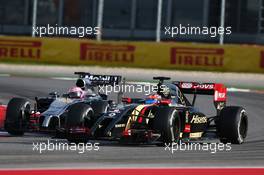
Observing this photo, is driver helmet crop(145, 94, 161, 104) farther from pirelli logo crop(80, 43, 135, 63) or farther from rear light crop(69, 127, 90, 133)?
pirelli logo crop(80, 43, 135, 63)

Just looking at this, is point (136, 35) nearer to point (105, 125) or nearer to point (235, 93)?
point (235, 93)

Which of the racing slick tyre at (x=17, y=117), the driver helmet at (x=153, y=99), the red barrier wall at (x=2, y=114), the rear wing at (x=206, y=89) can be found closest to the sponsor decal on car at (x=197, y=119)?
the driver helmet at (x=153, y=99)

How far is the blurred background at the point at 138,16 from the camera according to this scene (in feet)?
140

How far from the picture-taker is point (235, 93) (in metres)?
26.6

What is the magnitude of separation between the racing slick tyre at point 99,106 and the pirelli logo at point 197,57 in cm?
1656

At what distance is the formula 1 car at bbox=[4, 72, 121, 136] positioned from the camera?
1473 centimetres

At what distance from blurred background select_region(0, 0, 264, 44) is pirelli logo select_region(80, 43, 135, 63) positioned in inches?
396

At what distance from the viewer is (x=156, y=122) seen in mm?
13477

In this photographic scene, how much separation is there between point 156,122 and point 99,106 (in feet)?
7.32

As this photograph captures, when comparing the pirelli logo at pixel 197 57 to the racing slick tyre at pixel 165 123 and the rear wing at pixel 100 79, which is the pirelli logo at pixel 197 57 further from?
the racing slick tyre at pixel 165 123

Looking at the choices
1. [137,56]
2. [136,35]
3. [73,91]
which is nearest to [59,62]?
[137,56]

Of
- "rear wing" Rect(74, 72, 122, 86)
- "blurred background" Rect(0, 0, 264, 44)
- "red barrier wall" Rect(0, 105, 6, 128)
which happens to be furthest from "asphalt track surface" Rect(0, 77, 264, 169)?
"blurred background" Rect(0, 0, 264, 44)

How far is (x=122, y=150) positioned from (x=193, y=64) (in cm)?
1920

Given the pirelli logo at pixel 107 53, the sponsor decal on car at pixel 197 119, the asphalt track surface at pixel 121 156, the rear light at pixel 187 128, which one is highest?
the pirelli logo at pixel 107 53
